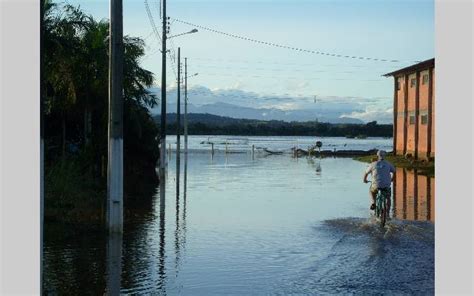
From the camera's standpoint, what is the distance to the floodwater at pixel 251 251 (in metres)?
9.55

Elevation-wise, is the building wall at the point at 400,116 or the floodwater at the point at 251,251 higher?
the building wall at the point at 400,116

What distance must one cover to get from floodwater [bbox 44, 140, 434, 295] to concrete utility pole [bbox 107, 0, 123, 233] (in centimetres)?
60

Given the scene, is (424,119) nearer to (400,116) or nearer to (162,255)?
(400,116)

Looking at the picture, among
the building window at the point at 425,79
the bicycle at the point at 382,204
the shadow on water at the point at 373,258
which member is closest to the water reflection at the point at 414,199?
the shadow on water at the point at 373,258

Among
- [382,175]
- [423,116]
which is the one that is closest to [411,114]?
[423,116]

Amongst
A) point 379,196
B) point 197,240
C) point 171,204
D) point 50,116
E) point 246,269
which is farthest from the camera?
point 50,116

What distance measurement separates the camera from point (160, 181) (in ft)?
97.2

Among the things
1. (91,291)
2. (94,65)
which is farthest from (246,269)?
(94,65)

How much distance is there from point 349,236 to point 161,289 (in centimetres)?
590

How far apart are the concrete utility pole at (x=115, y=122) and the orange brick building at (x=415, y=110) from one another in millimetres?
35882

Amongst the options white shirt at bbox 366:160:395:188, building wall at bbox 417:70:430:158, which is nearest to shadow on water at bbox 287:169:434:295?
white shirt at bbox 366:160:395:188

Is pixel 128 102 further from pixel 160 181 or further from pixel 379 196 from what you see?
pixel 379 196

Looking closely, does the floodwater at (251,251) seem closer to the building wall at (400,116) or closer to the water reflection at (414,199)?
the water reflection at (414,199)

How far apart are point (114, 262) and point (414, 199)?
1372 centimetres
